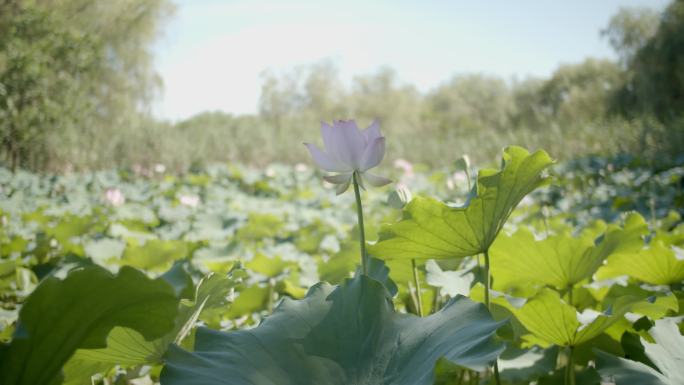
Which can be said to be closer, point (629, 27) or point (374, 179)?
point (374, 179)

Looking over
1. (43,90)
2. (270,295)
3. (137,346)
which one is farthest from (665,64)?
(137,346)

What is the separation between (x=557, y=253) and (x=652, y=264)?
0.22 meters

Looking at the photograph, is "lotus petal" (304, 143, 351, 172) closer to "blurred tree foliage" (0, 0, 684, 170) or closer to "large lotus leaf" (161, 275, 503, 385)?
"large lotus leaf" (161, 275, 503, 385)

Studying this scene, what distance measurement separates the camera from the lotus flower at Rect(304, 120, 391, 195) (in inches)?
23.3

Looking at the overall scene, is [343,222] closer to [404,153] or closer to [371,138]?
[371,138]

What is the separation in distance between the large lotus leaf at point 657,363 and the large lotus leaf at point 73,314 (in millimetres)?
486

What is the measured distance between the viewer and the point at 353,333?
22.0 inches

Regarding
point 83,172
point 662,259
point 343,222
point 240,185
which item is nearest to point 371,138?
point 662,259

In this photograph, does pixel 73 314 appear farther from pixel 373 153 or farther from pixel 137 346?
pixel 373 153

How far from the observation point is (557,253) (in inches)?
31.5

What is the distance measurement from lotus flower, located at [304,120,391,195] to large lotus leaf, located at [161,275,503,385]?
0.42 ft

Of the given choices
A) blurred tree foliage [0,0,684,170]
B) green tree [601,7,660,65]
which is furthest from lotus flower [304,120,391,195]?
green tree [601,7,660,65]

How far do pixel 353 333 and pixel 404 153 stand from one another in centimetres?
945

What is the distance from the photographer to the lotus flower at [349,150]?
0.59 meters
